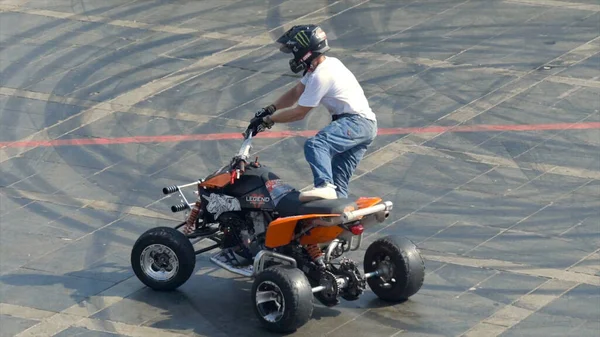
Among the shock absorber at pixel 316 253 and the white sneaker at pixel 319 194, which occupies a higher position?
the white sneaker at pixel 319 194

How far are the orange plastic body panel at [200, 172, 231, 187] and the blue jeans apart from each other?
30.5 inches

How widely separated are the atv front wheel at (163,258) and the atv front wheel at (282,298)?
1.01 m

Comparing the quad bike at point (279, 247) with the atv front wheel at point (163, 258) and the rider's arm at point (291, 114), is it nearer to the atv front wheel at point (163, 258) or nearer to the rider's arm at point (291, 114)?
the atv front wheel at point (163, 258)

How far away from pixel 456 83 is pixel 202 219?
671 centimetres

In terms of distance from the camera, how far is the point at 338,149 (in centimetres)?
1096

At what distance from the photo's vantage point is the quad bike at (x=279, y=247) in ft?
34.0

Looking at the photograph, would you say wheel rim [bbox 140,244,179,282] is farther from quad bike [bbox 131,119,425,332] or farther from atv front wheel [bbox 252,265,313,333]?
atv front wheel [bbox 252,265,313,333]

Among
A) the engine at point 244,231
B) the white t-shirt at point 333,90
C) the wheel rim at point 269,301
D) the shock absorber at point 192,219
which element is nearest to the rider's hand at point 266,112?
the white t-shirt at point 333,90

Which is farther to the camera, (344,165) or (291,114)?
(344,165)

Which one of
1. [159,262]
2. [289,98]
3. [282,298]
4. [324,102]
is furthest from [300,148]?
[282,298]

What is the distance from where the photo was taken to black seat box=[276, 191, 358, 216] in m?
10.3

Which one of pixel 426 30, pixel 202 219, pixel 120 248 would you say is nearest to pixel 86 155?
pixel 120 248

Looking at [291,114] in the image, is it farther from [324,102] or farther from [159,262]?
[159,262]

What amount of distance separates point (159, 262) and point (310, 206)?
5.88ft
